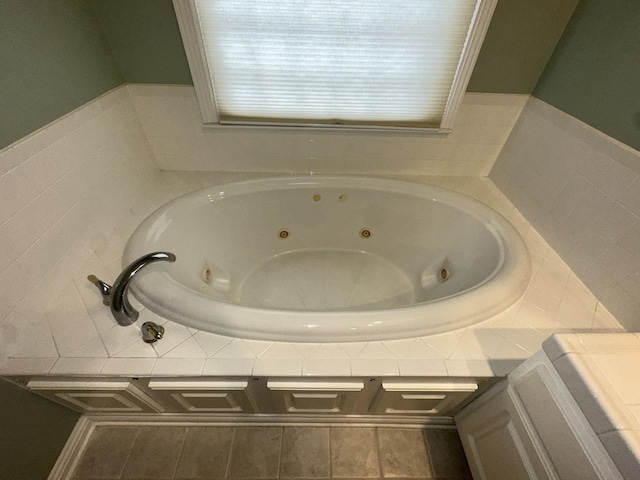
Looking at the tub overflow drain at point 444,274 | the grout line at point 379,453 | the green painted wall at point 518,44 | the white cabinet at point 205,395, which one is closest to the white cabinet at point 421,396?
the grout line at point 379,453

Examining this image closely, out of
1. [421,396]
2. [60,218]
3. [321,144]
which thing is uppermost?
[321,144]

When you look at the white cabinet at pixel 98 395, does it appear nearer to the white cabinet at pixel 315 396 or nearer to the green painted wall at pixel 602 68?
the white cabinet at pixel 315 396

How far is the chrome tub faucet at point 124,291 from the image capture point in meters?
0.67

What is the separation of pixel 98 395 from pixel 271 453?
600 millimetres

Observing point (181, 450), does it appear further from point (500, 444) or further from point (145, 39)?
point (145, 39)

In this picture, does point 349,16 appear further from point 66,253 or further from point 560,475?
point 560,475

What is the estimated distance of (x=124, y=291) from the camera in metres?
0.68

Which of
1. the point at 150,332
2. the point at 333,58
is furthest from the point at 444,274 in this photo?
the point at 150,332

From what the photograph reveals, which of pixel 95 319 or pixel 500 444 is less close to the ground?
pixel 95 319

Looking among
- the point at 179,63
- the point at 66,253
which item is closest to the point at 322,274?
the point at 66,253

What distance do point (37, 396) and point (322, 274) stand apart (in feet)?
3.47

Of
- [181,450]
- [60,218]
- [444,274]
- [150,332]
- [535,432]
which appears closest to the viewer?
[535,432]

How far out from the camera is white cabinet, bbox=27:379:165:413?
0.71m

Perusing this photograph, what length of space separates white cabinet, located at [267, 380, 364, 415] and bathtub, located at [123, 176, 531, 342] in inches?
11.7
